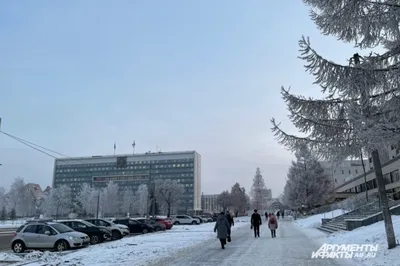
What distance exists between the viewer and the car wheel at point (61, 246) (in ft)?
60.5

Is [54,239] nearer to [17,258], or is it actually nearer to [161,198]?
[17,258]

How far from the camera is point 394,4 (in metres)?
8.92

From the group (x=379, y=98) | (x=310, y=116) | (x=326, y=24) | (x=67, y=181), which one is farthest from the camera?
(x=67, y=181)

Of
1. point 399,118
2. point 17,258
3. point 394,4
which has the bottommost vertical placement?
point 17,258

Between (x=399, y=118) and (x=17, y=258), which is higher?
(x=399, y=118)

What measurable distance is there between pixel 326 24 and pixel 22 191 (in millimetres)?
113573

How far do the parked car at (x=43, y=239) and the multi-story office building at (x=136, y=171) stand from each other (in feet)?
342

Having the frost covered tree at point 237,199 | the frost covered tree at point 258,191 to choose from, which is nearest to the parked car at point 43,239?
the frost covered tree at point 258,191

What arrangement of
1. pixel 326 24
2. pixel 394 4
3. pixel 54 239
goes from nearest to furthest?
pixel 394 4 → pixel 326 24 → pixel 54 239

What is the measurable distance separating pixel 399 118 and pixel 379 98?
0.84m

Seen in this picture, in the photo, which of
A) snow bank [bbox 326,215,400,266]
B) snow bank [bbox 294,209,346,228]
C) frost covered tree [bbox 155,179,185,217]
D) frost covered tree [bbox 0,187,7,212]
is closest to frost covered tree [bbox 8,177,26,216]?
frost covered tree [bbox 0,187,7,212]

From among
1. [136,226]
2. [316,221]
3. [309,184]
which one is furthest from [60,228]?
[309,184]

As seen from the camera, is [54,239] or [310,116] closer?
[310,116]

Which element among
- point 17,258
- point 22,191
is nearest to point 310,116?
point 17,258
